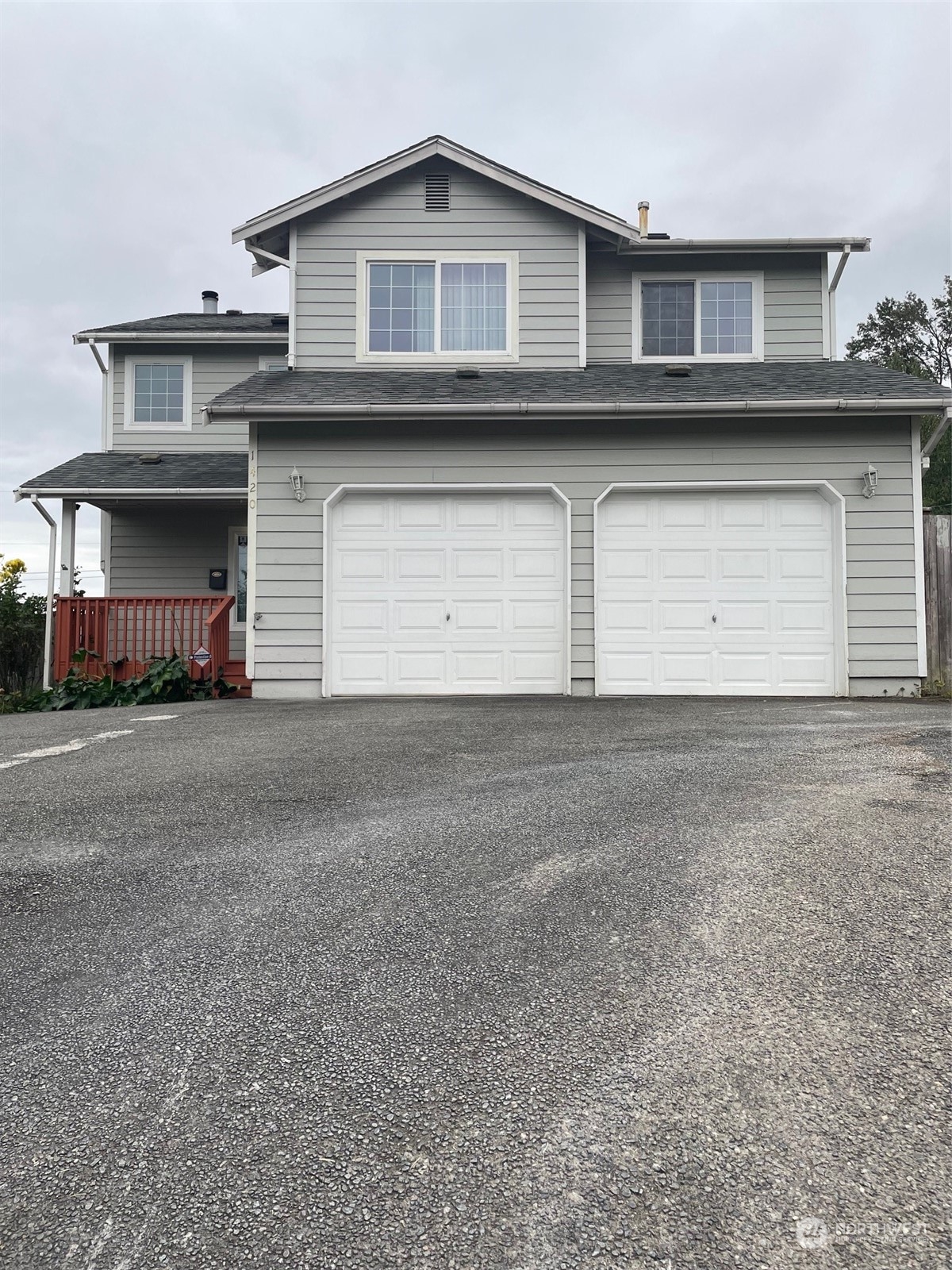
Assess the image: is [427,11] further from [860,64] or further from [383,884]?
[383,884]

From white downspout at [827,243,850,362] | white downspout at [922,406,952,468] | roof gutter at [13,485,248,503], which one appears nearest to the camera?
white downspout at [922,406,952,468]

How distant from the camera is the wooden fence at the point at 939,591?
9594 mm

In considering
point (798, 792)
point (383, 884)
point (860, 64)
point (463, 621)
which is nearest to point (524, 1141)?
point (383, 884)

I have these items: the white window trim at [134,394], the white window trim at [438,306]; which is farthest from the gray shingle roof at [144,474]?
the white window trim at [438,306]

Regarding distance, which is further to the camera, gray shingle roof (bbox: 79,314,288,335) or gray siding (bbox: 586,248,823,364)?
gray shingle roof (bbox: 79,314,288,335)

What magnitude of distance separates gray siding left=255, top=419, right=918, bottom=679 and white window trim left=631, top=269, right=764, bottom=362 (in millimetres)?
2049

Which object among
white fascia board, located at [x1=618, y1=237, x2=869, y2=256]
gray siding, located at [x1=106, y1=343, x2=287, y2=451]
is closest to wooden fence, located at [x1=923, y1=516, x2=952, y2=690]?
white fascia board, located at [x1=618, y1=237, x2=869, y2=256]

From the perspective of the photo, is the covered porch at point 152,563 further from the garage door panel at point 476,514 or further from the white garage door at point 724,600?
the white garage door at point 724,600

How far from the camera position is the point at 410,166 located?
9.95m

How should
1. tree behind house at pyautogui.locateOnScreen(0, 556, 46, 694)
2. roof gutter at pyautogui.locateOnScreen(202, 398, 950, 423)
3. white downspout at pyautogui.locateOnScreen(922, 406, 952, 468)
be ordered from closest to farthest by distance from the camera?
roof gutter at pyautogui.locateOnScreen(202, 398, 950, 423), white downspout at pyautogui.locateOnScreen(922, 406, 952, 468), tree behind house at pyautogui.locateOnScreen(0, 556, 46, 694)

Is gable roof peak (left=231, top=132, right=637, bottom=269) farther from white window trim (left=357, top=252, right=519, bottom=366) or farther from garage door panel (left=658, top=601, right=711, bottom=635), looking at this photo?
garage door panel (left=658, top=601, right=711, bottom=635)

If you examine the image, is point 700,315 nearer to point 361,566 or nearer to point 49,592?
point 361,566

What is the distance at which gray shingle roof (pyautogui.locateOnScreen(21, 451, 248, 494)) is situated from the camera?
448 inches

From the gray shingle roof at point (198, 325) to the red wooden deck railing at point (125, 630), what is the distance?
188 inches
